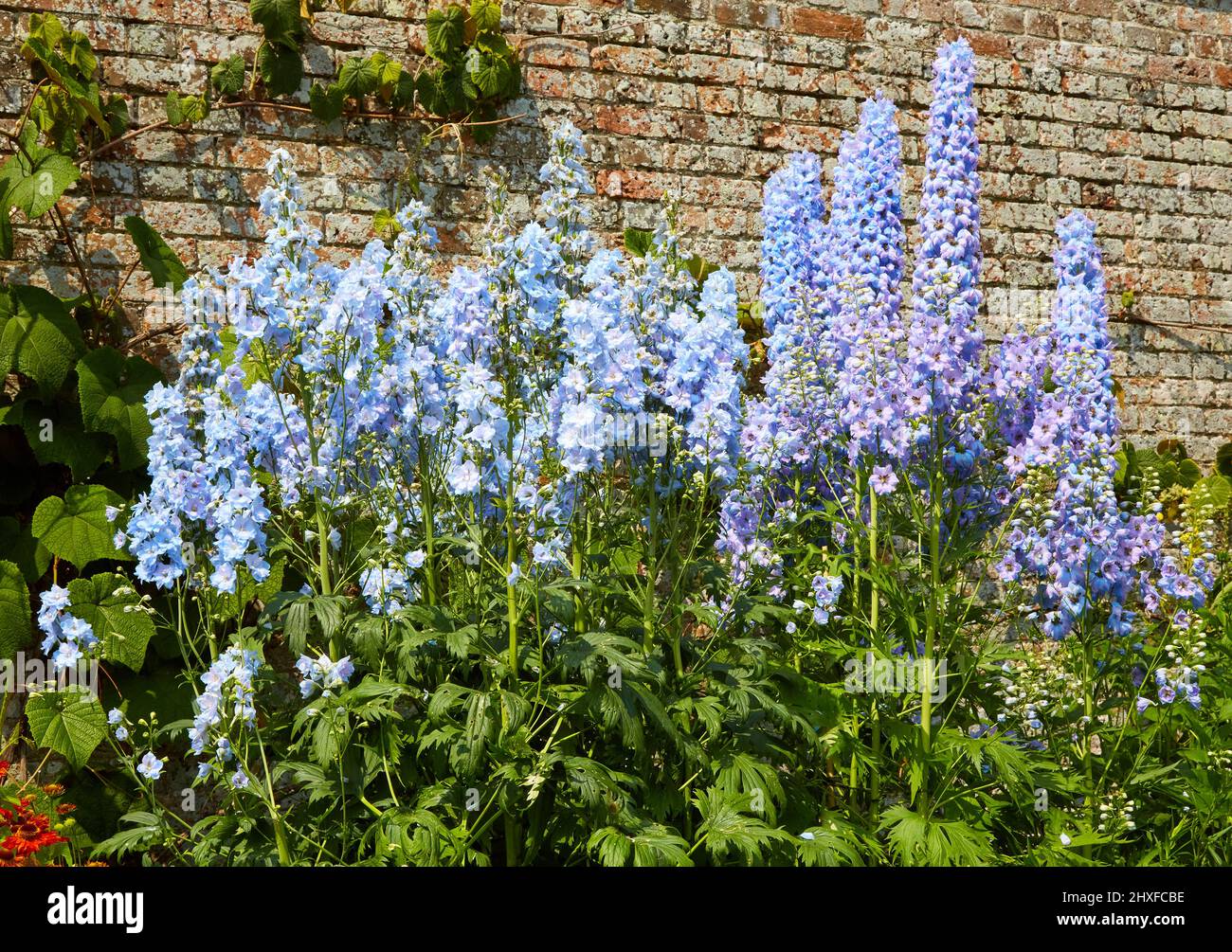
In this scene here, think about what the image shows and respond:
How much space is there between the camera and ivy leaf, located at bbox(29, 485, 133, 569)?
3.44 metres

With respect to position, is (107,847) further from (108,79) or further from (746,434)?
(108,79)

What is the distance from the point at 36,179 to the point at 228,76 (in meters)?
0.87

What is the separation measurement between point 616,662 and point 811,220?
1832mm

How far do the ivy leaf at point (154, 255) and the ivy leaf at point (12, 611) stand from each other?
3.21 feet

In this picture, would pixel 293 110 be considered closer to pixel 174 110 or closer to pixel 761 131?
pixel 174 110

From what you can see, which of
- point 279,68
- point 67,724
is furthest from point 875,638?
point 279,68

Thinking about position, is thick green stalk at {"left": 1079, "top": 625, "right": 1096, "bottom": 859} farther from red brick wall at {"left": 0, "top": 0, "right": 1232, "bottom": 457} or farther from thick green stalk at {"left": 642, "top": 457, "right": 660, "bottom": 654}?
red brick wall at {"left": 0, "top": 0, "right": 1232, "bottom": 457}

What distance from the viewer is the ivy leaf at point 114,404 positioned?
3.53m

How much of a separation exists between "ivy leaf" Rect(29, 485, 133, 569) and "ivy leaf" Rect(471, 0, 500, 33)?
2.12m

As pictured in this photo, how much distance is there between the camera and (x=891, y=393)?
309 cm

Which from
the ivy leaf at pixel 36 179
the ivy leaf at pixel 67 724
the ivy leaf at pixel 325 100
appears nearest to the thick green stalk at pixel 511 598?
the ivy leaf at pixel 67 724

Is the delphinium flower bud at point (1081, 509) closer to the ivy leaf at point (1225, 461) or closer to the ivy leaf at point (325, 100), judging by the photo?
the ivy leaf at point (1225, 461)

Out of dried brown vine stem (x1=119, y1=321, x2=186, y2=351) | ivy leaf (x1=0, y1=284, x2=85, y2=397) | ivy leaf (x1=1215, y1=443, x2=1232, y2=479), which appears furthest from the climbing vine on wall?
ivy leaf (x1=1215, y1=443, x2=1232, y2=479)

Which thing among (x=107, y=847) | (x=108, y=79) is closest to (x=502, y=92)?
(x=108, y=79)
